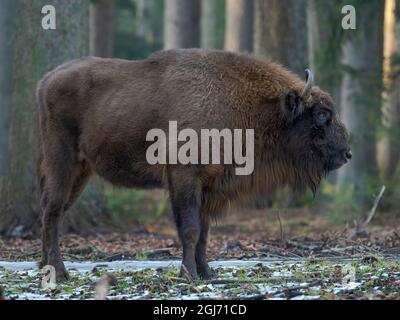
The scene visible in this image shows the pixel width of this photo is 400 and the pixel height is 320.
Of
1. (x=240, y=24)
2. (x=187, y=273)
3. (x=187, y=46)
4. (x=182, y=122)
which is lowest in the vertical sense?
(x=187, y=273)

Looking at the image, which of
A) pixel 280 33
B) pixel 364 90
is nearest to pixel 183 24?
pixel 280 33

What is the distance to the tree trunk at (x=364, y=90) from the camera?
722 inches

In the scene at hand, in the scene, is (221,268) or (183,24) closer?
(221,268)

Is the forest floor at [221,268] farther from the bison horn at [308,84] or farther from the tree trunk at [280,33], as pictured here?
the tree trunk at [280,33]

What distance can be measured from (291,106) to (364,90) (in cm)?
1025

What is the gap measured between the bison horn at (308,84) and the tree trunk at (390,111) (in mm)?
9858

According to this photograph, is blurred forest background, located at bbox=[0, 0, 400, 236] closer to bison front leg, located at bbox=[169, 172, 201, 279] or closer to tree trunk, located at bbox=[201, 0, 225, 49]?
bison front leg, located at bbox=[169, 172, 201, 279]

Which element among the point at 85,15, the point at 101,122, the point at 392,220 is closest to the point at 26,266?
the point at 101,122

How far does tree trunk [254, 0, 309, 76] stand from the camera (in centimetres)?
1898

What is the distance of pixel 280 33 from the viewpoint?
19062mm

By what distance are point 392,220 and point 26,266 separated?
9.09m

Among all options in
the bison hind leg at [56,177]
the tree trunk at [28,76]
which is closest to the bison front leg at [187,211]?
the bison hind leg at [56,177]

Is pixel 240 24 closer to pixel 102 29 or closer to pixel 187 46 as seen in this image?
pixel 102 29

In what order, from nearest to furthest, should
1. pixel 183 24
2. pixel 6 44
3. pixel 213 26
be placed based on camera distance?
pixel 6 44
pixel 183 24
pixel 213 26
